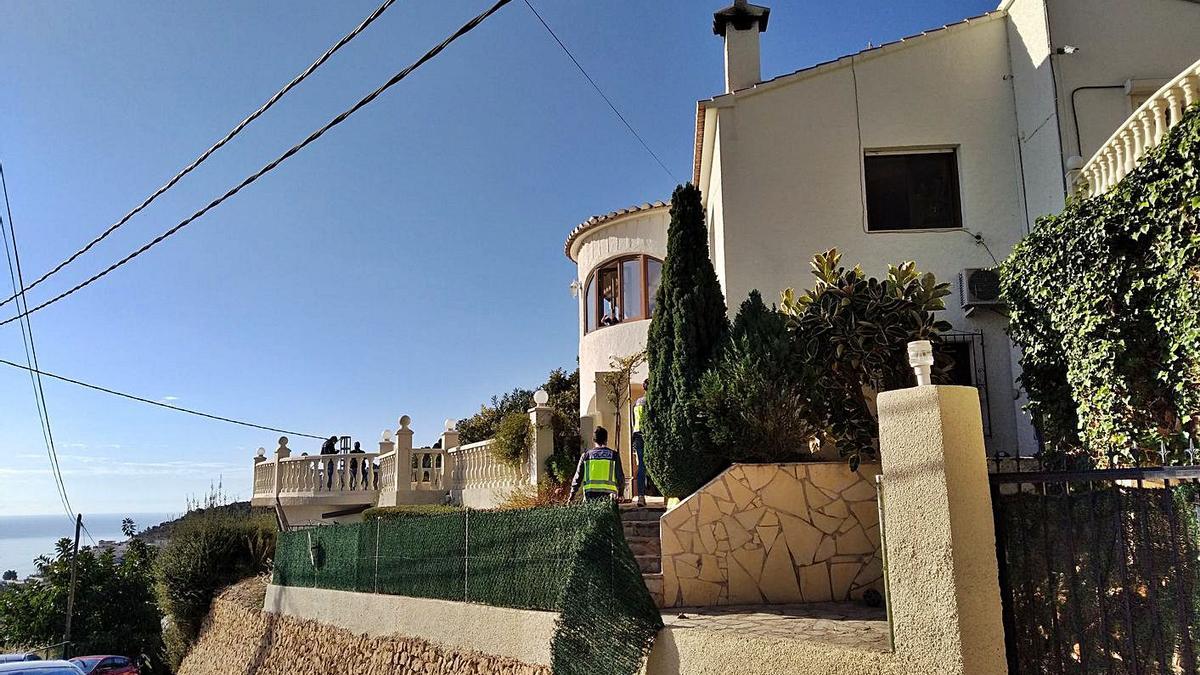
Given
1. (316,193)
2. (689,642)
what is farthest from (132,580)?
(689,642)

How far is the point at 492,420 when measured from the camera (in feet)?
86.7

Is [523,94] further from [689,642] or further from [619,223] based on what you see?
[689,642]

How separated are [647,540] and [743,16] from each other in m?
9.48

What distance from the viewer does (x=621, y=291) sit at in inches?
715

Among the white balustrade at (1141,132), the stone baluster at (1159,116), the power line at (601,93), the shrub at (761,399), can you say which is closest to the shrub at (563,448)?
the power line at (601,93)

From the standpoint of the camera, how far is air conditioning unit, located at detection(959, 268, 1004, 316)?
12.3 meters

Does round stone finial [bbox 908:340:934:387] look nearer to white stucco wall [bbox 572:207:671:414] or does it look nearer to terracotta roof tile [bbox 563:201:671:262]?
white stucco wall [bbox 572:207:671:414]

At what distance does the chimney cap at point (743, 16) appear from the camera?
599 inches

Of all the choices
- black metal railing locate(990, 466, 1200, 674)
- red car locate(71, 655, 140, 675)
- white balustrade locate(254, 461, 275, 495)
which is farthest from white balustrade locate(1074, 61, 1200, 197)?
red car locate(71, 655, 140, 675)

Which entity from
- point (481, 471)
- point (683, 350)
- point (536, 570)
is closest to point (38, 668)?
point (536, 570)

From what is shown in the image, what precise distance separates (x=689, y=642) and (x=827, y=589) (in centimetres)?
276

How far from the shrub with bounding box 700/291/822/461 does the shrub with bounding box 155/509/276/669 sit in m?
14.4

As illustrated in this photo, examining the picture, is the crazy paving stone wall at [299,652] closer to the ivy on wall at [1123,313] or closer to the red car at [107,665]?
the red car at [107,665]

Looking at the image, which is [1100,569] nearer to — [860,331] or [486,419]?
[860,331]
